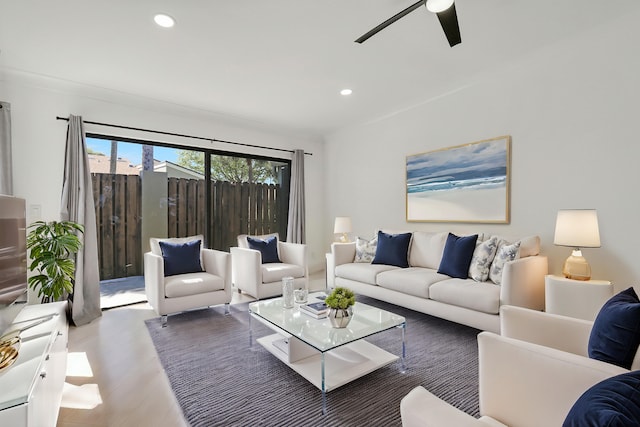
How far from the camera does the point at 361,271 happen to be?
147 inches

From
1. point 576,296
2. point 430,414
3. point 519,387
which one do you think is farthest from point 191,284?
point 576,296

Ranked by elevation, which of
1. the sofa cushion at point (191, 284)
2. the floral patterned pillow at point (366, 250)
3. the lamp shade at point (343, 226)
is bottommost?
the sofa cushion at point (191, 284)

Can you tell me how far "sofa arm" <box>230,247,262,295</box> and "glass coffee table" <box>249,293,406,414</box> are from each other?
1289mm

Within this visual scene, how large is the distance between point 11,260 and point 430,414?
7.69 ft

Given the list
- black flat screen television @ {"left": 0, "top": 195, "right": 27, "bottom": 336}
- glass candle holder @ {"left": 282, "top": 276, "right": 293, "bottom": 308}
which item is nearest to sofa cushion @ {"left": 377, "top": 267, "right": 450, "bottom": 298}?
glass candle holder @ {"left": 282, "top": 276, "right": 293, "bottom": 308}

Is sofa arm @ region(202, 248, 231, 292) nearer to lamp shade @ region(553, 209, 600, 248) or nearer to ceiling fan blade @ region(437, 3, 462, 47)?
ceiling fan blade @ region(437, 3, 462, 47)

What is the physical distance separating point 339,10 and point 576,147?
8.06ft

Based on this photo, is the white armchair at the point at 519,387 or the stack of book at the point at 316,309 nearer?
the white armchair at the point at 519,387

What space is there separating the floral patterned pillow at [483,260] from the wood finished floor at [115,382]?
2.69m

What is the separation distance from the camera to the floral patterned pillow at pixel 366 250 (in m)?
4.07

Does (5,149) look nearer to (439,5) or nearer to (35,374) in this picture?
(35,374)

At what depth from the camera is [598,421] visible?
63 centimetres

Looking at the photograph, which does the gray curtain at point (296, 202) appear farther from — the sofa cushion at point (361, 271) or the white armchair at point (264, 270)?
the sofa cushion at point (361, 271)

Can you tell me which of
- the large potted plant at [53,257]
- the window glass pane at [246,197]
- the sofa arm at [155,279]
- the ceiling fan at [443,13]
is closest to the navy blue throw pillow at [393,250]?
the window glass pane at [246,197]
